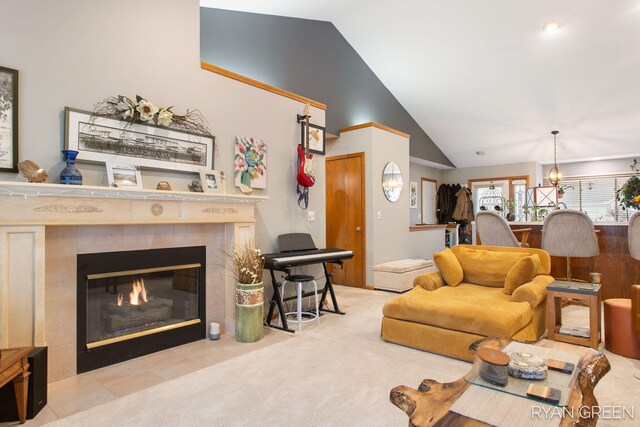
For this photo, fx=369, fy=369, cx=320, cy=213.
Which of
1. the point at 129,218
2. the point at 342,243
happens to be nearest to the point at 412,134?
the point at 342,243

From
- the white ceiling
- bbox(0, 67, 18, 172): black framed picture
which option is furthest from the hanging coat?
bbox(0, 67, 18, 172): black framed picture

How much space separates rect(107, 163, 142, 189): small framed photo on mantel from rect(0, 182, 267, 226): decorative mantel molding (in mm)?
132

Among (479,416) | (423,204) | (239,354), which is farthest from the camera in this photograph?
(423,204)

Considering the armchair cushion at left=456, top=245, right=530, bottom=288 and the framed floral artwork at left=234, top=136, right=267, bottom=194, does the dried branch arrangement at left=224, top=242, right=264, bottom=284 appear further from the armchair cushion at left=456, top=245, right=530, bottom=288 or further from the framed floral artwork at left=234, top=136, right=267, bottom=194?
the armchair cushion at left=456, top=245, right=530, bottom=288

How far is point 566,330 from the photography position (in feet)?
10.5

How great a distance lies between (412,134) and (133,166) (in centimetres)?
608

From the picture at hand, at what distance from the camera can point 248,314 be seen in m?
3.19

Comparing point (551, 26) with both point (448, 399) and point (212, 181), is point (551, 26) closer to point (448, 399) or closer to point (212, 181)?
point (212, 181)

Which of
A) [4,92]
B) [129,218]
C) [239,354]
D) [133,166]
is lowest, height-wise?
[239,354]

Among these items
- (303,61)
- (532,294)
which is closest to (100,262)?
(532,294)

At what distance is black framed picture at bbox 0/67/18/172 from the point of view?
7.36 ft

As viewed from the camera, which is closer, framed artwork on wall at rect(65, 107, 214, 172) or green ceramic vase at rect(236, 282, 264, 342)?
framed artwork on wall at rect(65, 107, 214, 172)

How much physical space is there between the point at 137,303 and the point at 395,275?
3429mm

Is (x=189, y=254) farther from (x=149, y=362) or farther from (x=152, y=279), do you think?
(x=149, y=362)
